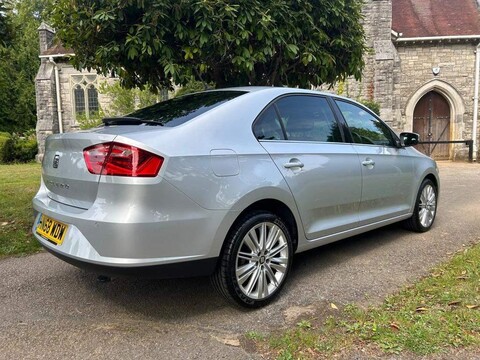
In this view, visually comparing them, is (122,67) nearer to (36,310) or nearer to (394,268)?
(36,310)

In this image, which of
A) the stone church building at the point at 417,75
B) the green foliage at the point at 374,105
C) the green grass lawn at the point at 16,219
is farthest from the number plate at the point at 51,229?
the stone church building at the point at 417,75

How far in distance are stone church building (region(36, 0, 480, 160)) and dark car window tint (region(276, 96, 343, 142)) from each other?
45.9ft

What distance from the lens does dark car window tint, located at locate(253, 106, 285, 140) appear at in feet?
11.1

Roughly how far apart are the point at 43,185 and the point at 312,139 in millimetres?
2331

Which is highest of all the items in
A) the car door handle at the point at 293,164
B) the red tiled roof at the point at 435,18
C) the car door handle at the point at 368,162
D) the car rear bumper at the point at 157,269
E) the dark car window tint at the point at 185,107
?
the red tiled roof at the point at 435,18

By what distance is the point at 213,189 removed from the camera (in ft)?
9.39

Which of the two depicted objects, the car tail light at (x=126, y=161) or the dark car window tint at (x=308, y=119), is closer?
the car tail light at (x=126, y=161)

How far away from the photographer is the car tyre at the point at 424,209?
526 cm

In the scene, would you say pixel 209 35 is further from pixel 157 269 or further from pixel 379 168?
pixel 157 269

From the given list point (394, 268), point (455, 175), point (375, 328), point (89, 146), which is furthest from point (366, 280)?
point (455, 175)

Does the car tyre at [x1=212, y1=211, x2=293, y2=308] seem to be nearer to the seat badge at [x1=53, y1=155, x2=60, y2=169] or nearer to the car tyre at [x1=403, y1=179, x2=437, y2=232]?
the seat badge at [x1=53, y1=155, x2=60, y2=169]

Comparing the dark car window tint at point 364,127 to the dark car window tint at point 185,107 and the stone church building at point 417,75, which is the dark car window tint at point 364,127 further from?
the stone church building at point 417,75

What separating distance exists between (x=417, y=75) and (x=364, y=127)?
15473mm

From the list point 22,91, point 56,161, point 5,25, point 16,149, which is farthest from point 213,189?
point 22,91
